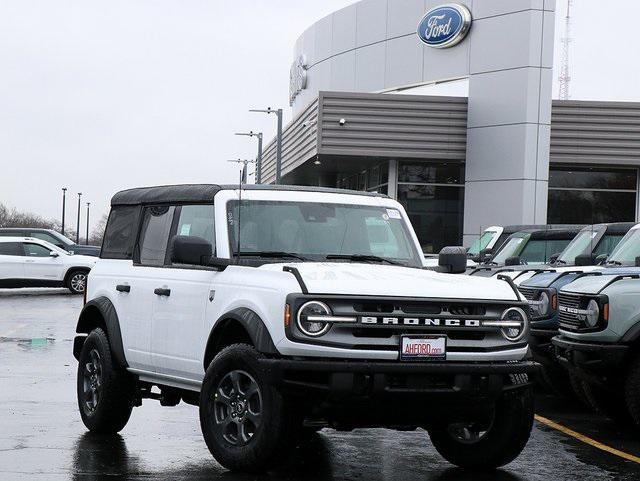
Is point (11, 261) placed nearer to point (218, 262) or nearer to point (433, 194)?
point (433, 194)

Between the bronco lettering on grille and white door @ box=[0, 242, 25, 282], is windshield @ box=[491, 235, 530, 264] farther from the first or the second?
white door @ box=[0, 242, 25, 282]

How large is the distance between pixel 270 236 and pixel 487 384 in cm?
204

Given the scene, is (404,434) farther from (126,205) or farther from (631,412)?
(126,205)

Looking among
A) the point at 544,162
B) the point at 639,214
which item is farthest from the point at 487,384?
the point at 639,214

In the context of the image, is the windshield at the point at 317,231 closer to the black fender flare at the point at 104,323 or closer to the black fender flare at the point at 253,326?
the black fender flare at the point at 253,326

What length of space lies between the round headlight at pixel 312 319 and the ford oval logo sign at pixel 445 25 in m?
35.0

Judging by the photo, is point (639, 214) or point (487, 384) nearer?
point (487, 384)

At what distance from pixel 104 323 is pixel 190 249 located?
216 cm

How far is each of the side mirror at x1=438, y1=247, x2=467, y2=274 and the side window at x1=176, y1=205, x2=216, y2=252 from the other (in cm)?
170

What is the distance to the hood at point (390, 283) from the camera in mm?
7406

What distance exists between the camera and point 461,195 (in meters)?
42.9

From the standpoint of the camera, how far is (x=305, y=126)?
44.8 meters

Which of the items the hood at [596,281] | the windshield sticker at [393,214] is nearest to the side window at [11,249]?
the hood at [596,281]

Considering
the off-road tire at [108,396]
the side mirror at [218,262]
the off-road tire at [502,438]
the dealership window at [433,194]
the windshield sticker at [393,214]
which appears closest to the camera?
the off-road tire at [502,438]
